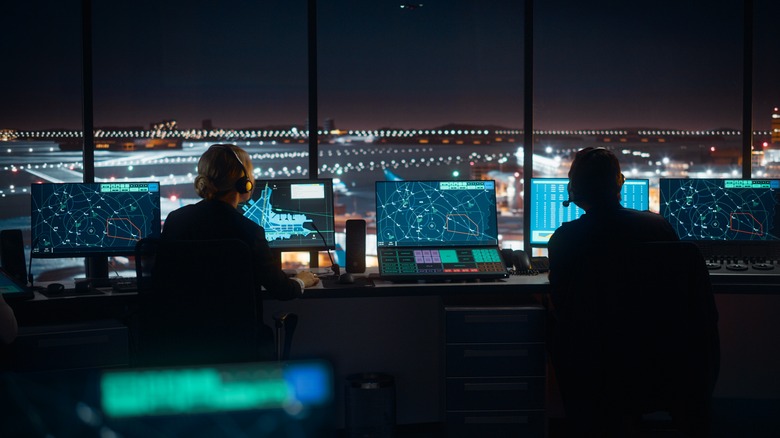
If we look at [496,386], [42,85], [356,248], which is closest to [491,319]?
[496,386]

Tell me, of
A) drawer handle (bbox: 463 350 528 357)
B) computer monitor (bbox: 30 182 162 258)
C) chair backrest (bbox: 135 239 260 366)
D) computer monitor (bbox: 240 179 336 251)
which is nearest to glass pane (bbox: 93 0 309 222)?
computer monitor (bbox: 240 179 336 251)

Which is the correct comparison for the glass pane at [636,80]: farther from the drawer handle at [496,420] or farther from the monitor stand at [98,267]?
the monitor stand at [98,267]

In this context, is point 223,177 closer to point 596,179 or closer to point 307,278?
point 307,278

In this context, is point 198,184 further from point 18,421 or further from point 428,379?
point 428,379

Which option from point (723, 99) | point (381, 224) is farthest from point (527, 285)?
point (723, 99)

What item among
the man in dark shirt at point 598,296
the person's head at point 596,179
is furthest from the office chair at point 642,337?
the person's head at point 596,179

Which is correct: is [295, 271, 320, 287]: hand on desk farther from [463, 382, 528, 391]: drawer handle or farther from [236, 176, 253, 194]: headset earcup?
[463, 382, 528, 391]: drawer handle
